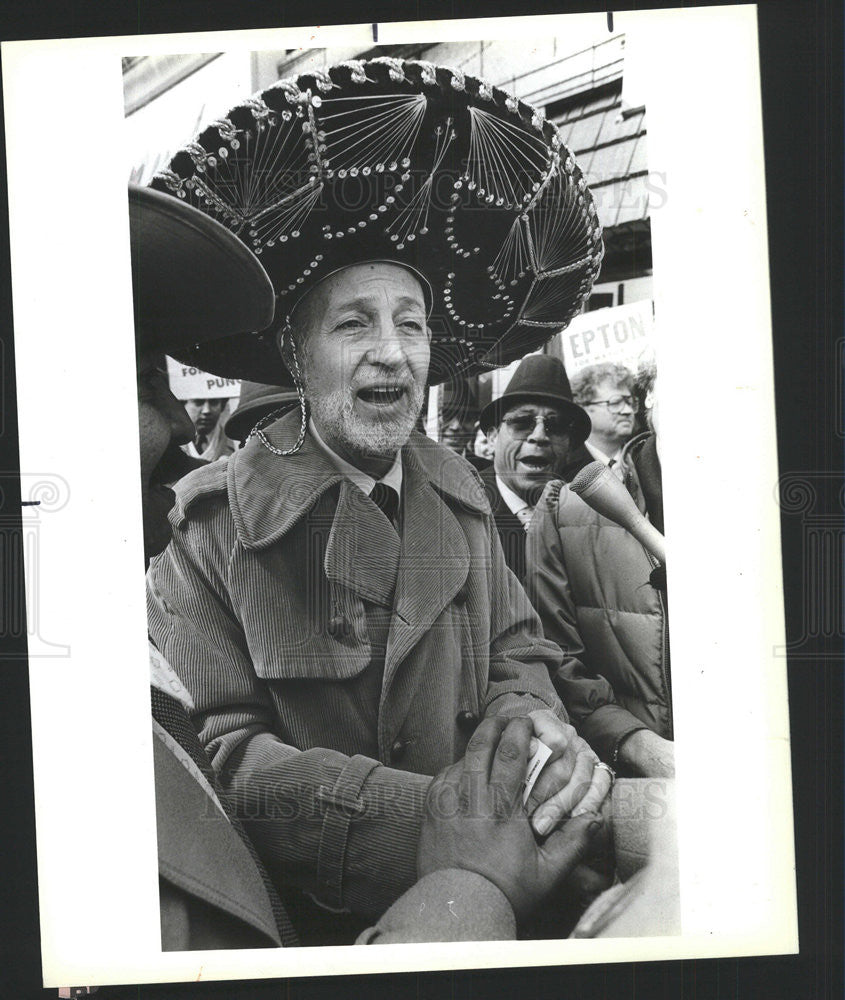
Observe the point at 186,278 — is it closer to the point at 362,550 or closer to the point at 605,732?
the point at 362,550

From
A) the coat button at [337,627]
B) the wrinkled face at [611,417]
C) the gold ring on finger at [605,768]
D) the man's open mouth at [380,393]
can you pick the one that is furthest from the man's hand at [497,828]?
the man's open mouth at [380,393]

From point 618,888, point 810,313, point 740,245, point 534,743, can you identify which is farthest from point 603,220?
point 618,888

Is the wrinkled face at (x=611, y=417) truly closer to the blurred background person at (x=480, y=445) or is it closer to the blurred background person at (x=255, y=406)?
the blurred background person at (x=480, y=445)

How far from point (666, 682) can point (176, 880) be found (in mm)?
1687

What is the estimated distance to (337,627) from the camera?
284 centimetres

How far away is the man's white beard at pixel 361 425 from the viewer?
113 inches

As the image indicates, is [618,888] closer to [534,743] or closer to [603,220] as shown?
[534,743]

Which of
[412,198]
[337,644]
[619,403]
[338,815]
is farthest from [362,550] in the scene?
[412,198]

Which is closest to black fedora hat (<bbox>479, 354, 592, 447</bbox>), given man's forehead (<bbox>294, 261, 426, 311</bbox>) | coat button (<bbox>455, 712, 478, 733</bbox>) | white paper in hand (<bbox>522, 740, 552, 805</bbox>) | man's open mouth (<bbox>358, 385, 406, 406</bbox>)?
man's open mouth (<bbox>358, 385, 406, 406</bbox>)

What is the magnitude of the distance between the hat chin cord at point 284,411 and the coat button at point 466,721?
3.27 ft

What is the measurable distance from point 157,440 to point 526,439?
1.18m

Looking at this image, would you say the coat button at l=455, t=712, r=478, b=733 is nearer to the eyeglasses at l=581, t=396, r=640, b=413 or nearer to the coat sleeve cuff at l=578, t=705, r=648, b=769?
the coat sleeve cuff at l=578, t=705, r=648, b=769

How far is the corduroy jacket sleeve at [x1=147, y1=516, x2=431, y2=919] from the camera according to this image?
280cm

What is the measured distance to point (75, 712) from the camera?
289cm
